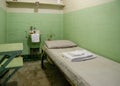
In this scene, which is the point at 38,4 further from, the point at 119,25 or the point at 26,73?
the point at 119,25

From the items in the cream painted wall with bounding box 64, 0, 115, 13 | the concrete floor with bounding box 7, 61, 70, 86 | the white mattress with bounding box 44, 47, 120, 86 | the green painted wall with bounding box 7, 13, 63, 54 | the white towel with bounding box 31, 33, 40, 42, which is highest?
the cream painted wall with bounding box 64, 0, 115, 13

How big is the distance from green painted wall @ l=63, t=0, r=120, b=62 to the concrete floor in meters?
0.87

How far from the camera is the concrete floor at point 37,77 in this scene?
7.18 feet

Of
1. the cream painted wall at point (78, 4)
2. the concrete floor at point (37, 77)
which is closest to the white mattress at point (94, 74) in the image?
the concrete floor at point (37, 77)

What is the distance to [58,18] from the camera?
363 cm

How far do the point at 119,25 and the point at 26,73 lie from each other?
2093mm

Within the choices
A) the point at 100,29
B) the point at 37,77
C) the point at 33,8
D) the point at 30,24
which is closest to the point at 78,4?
the point at 100,29

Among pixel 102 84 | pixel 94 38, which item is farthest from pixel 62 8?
pixel 102 84

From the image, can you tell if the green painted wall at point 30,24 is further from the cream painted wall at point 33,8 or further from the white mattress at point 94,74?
the white mattress at point 94,74

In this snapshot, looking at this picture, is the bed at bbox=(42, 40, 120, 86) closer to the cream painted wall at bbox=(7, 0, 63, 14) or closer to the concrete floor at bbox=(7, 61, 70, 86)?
the concrete floor at bbox=(7, 61, 70, 86)

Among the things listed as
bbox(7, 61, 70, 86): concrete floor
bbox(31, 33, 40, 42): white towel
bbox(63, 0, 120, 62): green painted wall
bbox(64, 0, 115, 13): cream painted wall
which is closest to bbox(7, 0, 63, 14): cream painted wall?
bbox(64, 0, 115, 13): cream painted wall

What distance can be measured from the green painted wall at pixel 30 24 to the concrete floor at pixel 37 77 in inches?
34.4

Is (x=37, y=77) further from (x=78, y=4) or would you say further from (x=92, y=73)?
(x=78, y=4)

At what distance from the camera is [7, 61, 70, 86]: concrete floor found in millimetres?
2189
